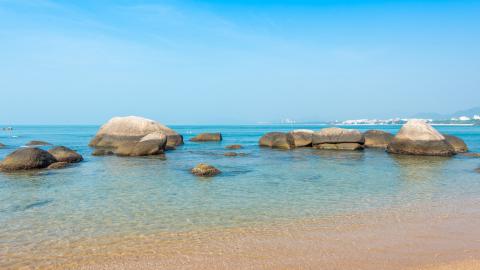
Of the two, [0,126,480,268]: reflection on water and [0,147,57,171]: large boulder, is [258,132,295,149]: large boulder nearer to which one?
[0,126,480,268]: reflection on water

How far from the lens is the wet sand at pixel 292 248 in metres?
5.87

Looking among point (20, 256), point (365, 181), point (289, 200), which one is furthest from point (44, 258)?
point (365, 181)

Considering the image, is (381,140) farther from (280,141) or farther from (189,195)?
(189,195)

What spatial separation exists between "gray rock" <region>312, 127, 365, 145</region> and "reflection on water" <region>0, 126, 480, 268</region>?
434 inches

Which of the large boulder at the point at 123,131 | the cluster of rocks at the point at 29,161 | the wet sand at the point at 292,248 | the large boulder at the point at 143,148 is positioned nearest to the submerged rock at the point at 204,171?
the cluster of rocks at the point at 29,161

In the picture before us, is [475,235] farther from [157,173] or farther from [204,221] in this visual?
[157,173]

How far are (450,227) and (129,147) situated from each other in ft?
68.9

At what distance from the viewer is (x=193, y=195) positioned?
11492 millimetres

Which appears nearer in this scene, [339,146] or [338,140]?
[339,146]

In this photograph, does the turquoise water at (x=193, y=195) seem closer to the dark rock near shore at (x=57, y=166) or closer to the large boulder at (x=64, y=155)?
the dark rock near shore at (x=57, y=166)

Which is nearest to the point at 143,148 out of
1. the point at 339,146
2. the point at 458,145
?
the point at 339,146

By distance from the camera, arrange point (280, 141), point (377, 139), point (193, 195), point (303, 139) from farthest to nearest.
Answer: point (280, 141), point (377, 139), point (303, 139), point (193, 195)

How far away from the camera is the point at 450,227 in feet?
25.7

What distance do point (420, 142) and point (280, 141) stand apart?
11680 millimetres
